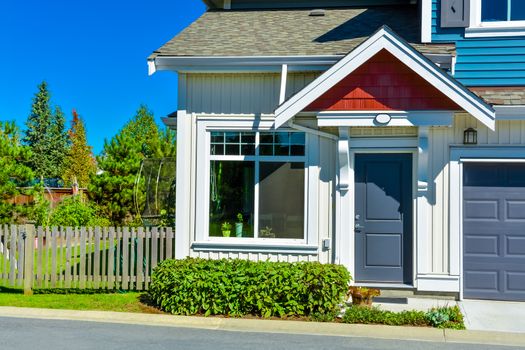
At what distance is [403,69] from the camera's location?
8375 mm

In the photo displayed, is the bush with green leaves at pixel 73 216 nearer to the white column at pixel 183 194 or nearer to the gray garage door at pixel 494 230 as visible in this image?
the white column at pixel 183 194

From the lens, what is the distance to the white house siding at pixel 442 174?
885 cm

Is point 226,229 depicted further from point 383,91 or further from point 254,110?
point 383,91

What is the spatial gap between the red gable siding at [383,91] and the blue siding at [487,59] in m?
1.23

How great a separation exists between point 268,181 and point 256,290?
2.25 meters

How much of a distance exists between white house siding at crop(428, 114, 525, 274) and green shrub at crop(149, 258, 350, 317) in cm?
181

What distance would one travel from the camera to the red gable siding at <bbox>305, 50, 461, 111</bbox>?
8352 millimetres

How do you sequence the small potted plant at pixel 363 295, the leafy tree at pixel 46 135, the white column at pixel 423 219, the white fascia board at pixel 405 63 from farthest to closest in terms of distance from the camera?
1. the leafy tree at pixel 46 135
2. the white column at pixel 423 219
3. the small potted plant at pixel 363 295
4. the white fascia board at pixel 405 63

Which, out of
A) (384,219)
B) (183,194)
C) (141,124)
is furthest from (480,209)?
(141,124)

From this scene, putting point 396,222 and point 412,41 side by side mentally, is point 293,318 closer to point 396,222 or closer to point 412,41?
point 396,222

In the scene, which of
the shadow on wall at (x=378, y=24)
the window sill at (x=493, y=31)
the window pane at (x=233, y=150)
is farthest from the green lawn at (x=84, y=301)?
the window sill at (x=493, y=31)

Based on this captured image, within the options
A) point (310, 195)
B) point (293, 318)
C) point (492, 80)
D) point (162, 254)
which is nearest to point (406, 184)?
point (310, 195)

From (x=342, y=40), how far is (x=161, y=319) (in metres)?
5.69

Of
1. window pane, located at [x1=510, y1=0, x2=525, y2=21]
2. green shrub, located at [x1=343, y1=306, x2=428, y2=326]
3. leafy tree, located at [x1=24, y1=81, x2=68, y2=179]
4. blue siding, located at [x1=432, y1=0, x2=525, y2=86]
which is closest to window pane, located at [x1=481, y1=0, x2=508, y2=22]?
window pane, located at [x1=510, y1=0, x2=525, y2=21]
